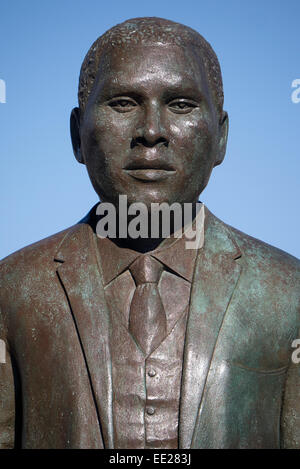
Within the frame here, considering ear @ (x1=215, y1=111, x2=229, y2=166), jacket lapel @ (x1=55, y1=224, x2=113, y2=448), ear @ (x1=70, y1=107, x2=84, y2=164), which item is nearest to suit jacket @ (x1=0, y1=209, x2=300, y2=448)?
jacket lapel @ (x1=55, y1=224, x2=113, y2=448)

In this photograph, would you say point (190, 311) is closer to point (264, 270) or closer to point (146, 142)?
point (264, 270)

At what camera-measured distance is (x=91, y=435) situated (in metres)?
4.18

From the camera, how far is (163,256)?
15.1 ft

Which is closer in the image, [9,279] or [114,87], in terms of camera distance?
[114,87]

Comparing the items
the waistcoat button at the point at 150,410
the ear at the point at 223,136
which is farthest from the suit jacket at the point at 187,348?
the ear at the point at 223,136

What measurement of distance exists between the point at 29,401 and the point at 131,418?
0.74 metres

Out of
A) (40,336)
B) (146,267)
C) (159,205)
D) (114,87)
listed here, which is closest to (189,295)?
(146,267)

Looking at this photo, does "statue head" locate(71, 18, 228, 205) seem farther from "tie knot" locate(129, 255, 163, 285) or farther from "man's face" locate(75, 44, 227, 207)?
"tie knot" locate(129, 255, 163, 285)

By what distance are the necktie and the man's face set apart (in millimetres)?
455

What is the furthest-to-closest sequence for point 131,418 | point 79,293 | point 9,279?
point 9,279, point 79,293, point 131,418

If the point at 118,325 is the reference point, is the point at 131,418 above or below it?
below

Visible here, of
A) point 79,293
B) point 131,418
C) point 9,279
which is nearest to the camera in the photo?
point 131,418
